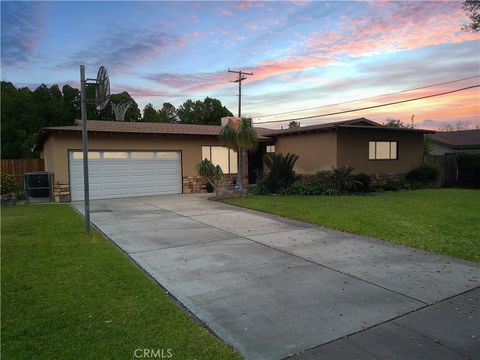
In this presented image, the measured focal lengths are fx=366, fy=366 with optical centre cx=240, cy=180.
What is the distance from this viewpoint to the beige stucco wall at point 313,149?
17016 mm

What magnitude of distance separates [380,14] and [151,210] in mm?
10100

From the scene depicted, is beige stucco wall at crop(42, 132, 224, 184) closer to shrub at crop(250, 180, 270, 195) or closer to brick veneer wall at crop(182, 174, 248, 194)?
brick veneer wall at crop(182, 174, 248, 194)

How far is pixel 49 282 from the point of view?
4.76 metres

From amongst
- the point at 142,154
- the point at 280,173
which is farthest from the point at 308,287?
the point at 142,154

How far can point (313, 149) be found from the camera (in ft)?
59.1

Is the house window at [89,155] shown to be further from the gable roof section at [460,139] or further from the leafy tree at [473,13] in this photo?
the gable roof section at [460,139]

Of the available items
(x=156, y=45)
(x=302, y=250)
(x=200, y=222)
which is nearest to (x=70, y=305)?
(x=302, y=250)

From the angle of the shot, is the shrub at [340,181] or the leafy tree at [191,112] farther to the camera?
the leafy tree at [191,112]

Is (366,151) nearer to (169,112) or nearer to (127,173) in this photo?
(127,173)

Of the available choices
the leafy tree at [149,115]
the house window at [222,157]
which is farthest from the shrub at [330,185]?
the leafy tree at [149,115]

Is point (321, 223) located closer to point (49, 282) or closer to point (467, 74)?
point (49, 282)

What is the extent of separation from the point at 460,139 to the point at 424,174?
19.1 metres

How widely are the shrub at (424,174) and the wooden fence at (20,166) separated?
19.7 metres

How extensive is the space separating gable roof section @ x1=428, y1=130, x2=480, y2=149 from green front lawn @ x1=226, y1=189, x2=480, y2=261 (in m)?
23.0
